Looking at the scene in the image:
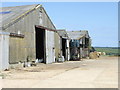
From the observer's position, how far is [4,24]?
25969 mm

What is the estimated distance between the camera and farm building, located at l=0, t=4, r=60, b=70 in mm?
26202

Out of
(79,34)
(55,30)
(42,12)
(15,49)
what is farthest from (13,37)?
(79,34)

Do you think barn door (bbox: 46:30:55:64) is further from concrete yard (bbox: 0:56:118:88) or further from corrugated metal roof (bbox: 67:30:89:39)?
corrugated metal roof (bbox: 67:30:89:39)

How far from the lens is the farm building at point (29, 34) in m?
26.2

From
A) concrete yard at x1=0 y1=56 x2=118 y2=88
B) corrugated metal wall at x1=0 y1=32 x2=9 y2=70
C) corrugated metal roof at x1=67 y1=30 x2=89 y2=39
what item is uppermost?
corrugated metal roof at x1=67 y1=30 x2=89 y2=39

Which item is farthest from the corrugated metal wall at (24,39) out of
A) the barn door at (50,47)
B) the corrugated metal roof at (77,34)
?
the corrugated metal roof at (77,34)

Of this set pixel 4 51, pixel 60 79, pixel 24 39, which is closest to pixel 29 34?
pixel 24 39

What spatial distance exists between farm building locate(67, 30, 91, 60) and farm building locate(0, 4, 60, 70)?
9.25m

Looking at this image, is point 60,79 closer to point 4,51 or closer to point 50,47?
point 4,51

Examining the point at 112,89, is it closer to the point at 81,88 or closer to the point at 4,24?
the point at 81,88

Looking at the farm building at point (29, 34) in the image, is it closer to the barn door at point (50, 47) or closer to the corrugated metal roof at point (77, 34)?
the barn door at point (50, 47)

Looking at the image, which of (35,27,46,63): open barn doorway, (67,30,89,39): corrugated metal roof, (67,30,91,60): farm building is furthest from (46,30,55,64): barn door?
(67,30,89,39): corrugated metal roof

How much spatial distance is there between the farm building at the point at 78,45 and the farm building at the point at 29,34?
9.25m

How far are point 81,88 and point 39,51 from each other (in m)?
23.6
